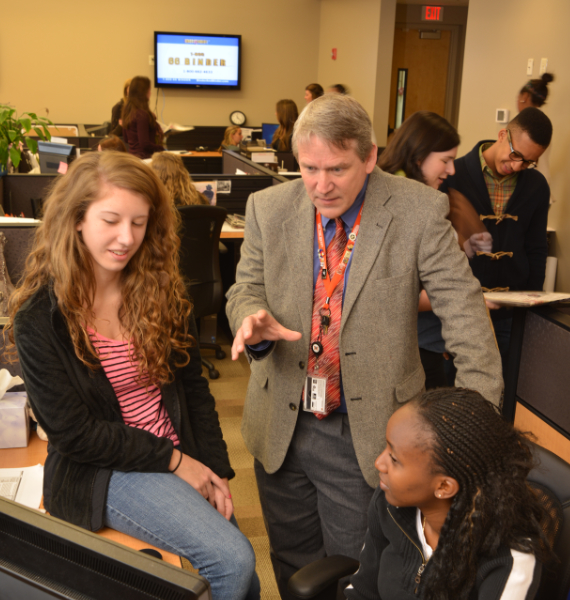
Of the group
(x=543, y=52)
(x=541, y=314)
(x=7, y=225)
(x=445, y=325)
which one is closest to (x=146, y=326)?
(x=445, y=325)

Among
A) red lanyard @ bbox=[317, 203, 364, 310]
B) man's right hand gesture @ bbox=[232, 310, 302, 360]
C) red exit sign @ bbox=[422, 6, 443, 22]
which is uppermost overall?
red exit sign @ bbox=[422, 6, 443, 22]

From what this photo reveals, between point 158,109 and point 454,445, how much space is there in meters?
8.84

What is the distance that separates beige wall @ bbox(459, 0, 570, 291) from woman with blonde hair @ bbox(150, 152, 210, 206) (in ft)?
8.25

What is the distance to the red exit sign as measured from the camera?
26.8 feet

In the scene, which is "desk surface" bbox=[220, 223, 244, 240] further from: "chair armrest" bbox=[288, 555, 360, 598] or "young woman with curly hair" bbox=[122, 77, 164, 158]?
"chair armrest" bbox=[288, 555, 360, 598]

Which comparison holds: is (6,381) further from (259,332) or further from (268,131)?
(268,131)

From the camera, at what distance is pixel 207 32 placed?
884 centimetres

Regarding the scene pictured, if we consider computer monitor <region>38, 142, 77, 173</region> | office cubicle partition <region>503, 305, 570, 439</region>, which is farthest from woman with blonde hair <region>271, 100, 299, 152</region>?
office cubicle partition <region>503, 305, 570, 439</region>

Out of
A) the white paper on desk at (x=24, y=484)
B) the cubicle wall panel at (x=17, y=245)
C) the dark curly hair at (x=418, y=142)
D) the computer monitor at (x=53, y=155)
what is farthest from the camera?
the computer monitor at (x=53, y=155)

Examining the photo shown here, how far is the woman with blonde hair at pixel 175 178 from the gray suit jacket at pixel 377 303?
1961mm

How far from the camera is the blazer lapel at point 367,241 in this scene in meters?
1.28

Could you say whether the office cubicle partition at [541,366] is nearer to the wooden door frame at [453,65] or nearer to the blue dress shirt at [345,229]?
the blue dress shirt at [345,229]

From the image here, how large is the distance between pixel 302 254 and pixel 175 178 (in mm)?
2134

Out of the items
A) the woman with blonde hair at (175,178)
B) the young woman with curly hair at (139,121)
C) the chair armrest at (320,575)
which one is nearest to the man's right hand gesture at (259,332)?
the chair armrest at (320,575)
